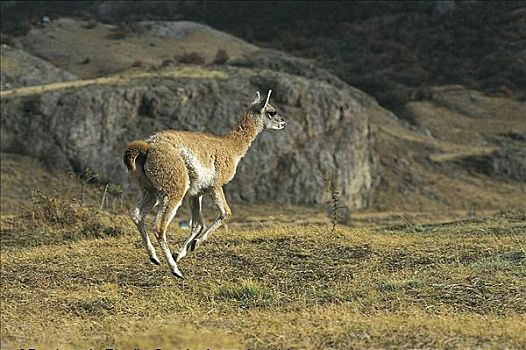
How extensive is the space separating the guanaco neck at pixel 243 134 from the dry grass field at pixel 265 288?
1.79 meters

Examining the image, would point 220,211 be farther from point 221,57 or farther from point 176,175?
point 221,57

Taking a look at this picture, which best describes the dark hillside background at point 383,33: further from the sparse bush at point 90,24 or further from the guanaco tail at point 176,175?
the guanaco tail at point 176,175

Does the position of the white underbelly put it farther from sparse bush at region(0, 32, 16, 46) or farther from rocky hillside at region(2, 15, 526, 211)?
sparse bush at region(0, 32, 16, 46)

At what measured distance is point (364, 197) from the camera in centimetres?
4119

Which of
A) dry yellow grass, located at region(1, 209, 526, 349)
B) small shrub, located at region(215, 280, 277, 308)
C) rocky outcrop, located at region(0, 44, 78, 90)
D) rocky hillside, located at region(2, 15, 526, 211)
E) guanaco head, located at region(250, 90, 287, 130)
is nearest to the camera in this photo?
dry yellow grass, located at region(1, 209, 526, 349)

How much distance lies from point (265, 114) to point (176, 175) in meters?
3.50

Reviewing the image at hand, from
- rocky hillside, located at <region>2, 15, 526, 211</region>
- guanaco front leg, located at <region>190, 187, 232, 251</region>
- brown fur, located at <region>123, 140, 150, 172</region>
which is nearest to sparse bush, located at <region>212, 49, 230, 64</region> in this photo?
rocky hillside, located at <region>2, 15, 526, 211</region>

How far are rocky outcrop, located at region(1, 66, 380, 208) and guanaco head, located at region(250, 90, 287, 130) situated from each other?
22045 millimetres

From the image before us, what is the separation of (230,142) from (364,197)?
28163 mm

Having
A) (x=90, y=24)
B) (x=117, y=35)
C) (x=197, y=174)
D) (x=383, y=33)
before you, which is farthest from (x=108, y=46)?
(x=197, y=174)

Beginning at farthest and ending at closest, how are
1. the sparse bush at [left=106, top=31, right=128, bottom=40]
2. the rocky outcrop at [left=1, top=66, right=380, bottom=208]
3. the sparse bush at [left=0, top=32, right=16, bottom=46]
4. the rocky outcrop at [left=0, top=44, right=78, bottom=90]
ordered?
the sparse bush at [left=106, top=31, right=128, bottom=40] → the sparse bush at [left=0, top=32, right=16, bottom=46] → the rocky outcrop at [left=0, top=44, right=78, bottom=90] → the rocky outcrop at [left=1, top=66, right=380, bottom=208]

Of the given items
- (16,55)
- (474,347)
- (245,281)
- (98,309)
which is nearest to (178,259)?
(245,281)

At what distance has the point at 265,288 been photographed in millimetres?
10680

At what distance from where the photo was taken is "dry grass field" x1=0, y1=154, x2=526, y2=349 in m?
7.93
